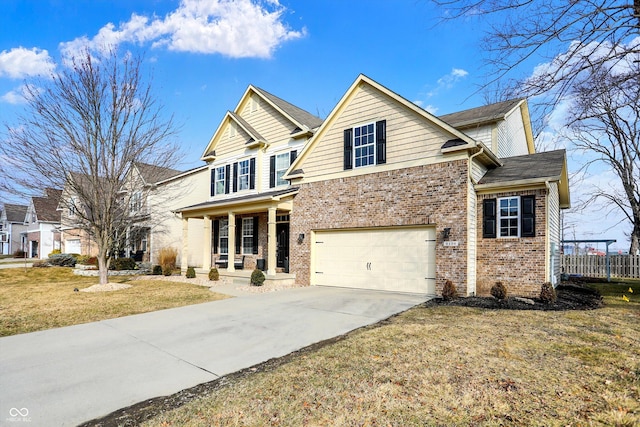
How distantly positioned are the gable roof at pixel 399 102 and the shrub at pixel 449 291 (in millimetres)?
3997

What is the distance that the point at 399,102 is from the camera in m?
11.6

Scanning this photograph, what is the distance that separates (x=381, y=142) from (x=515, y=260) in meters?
5.59

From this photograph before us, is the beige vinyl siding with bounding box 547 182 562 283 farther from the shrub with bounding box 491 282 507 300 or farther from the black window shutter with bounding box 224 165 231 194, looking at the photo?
the black window shutter with bounding box 224 165 231 194

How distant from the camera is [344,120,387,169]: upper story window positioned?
12.0 meters

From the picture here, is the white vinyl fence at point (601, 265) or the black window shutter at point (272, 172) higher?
the black window shutter at point (272, 172)

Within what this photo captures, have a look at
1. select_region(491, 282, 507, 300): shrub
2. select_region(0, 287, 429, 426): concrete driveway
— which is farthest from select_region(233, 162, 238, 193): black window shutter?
select_region(491, 282, 507, 300): shrub

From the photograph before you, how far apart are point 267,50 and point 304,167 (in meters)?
7.01

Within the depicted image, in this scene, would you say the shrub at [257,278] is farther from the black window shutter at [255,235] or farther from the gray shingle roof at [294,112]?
the gray shingle roof at [294,112]

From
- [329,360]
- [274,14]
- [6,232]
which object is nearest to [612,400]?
[329,360]

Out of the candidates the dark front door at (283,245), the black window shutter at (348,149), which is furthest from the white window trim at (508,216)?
the dark front door at (283,245)

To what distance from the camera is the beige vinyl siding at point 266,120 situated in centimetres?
1678

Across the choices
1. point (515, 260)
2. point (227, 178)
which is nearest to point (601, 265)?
point (515, 260)

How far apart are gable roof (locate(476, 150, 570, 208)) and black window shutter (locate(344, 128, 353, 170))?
4.48 meters

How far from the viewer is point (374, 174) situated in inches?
476
